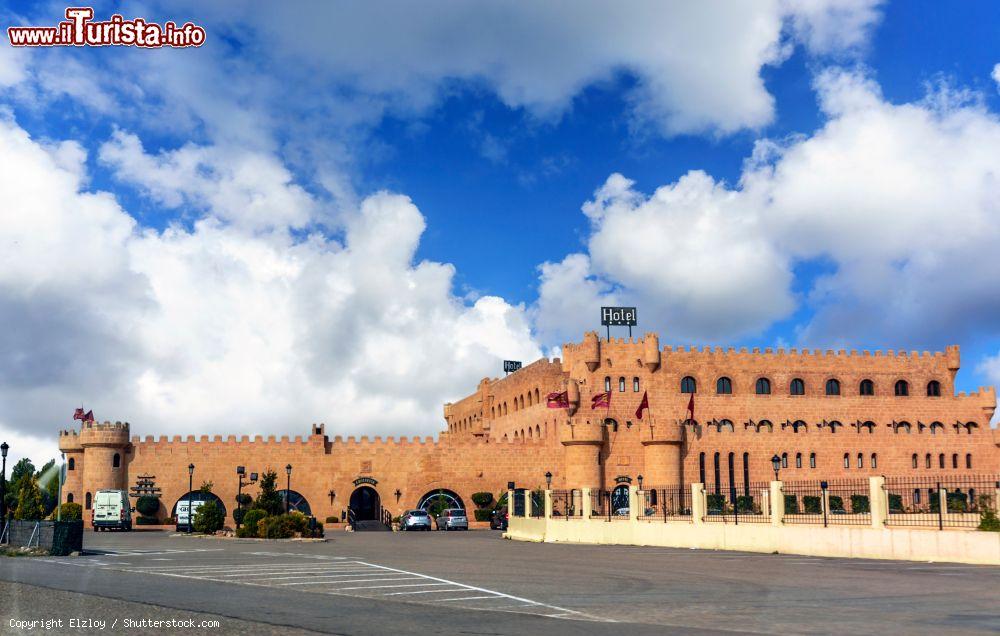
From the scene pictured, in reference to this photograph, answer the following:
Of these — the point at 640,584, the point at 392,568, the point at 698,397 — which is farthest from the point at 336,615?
the point at 698,397

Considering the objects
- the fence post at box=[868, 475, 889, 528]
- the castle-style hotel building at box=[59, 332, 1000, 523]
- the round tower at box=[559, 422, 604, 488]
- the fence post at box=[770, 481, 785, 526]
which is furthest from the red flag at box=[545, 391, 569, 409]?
the fence post at box=[868, 475, 889, 528]

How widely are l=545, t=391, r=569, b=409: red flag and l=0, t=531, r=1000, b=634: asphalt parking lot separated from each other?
37314mm

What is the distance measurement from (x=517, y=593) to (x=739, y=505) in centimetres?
3647

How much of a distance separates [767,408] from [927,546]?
43.0m

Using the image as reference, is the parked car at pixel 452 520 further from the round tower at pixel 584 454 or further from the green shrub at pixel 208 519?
the green shrub at pixel 208 519

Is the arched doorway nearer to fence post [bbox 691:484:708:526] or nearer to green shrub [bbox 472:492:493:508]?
green shrub [bbox 472:492:493:508]

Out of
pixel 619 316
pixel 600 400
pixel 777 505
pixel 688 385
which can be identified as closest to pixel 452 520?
pixel 600 400

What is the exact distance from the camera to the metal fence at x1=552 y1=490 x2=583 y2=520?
38.1m

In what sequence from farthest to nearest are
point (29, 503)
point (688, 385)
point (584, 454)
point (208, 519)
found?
point (688, 385) < point (29, 503) < point (584, 454) < point (208, 519)

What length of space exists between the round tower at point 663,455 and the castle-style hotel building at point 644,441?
9 cm

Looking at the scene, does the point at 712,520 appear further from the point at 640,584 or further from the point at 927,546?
the point at 640,584

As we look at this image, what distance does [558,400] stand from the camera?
204 ft

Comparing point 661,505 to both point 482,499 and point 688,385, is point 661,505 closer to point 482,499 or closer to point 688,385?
point 482,499

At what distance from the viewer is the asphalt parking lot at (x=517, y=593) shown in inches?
468
